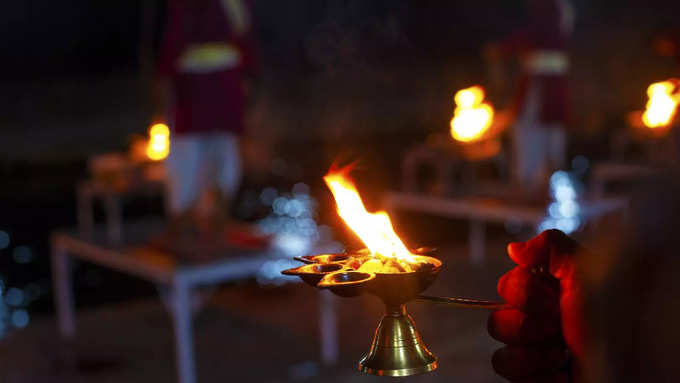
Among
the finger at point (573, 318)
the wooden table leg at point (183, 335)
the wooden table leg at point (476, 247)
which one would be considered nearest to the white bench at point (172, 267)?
the wooden table leg at point (183, 335)

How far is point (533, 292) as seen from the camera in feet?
2.61

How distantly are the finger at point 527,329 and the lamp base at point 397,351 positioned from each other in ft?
0.31

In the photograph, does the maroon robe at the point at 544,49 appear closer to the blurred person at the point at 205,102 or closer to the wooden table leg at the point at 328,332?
the blurred person at the point at 205,102

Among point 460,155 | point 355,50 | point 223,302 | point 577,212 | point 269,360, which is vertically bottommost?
point 269,360

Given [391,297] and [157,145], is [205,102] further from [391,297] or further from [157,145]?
[391,297]

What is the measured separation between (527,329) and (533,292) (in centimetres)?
5

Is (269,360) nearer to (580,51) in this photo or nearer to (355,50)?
(580,51)

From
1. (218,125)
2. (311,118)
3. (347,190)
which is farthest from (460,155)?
(311,118)

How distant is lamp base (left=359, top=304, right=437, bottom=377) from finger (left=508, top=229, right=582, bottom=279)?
153 millimetres

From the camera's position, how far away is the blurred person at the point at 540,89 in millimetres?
4438

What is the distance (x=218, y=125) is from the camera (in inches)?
135

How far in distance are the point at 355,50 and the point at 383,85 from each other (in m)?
0.63

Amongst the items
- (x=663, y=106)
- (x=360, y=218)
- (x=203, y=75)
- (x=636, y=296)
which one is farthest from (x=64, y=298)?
(x=636, y=296)

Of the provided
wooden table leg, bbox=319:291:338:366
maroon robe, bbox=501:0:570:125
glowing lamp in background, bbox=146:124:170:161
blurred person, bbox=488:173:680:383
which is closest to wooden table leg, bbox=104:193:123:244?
glowing lamp in background, bbox=146:124:170:161
